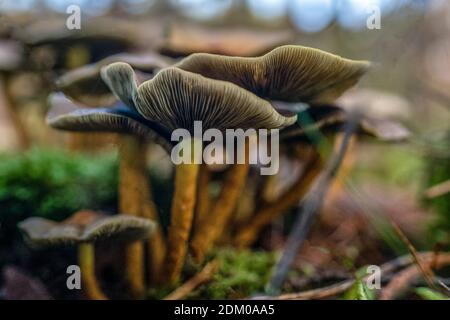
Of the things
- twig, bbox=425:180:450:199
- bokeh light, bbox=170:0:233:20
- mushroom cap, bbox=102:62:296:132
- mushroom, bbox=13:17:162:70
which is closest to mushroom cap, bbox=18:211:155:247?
mushroom cap, bbox=102:62:296:132

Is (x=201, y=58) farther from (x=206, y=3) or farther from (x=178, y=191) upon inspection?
(x=206, y=3)

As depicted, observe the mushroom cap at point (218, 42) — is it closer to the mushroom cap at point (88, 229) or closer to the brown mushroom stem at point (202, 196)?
the brown mushroom stem at point (202, 196)

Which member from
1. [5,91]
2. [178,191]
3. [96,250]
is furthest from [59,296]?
[5,91]

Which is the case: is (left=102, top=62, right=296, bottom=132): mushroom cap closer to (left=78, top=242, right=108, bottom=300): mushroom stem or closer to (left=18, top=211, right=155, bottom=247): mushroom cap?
(left=18, top=211, right=155, bottom=247): mushroom cap

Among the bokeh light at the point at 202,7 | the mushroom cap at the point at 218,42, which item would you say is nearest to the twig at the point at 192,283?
the mushroom cap at the point at 218,42

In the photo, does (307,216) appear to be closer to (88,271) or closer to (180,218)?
(180,218)

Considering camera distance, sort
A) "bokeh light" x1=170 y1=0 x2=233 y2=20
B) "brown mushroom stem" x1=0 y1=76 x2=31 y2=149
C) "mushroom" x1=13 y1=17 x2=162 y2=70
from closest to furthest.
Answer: "mushroom" x1=13 y1=17 x2=162 y2=70 < "brown mushroom stem" x1=0 y1=76 x2=31 y2=149 < "bokeh light" x1=170 y1=0 x2=233 y2=20
